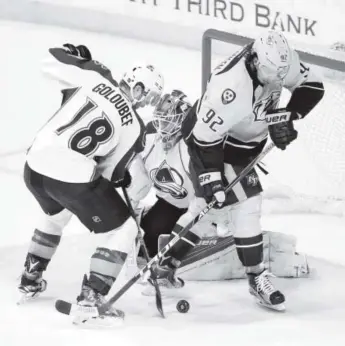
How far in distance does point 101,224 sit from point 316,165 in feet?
6.18

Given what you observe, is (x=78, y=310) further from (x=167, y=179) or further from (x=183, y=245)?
(x=167, y=179)

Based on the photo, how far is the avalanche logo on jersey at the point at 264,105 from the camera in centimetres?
230

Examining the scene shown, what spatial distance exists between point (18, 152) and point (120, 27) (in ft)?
3.23

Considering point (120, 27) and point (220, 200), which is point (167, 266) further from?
point (120, 27)

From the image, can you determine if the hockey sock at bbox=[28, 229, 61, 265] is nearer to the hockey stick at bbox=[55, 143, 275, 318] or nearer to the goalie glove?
the hockey stick at bbox=[55, 143, 275, 318]

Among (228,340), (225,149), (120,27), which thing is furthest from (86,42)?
(228,340)

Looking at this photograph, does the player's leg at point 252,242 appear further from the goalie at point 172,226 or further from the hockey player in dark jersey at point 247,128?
the goalie at point 172,226

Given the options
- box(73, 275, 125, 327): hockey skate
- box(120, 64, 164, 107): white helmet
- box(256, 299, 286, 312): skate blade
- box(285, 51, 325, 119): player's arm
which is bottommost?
box(256, 299, 286, 312): skate blade

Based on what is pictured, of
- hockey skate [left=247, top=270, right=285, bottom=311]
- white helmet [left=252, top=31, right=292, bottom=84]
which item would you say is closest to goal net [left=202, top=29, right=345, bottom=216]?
hockey skate [left=247, top=270, right=285, bottom=311]

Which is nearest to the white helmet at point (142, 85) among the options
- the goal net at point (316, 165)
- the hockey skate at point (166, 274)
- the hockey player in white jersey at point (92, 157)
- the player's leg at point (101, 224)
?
the hockey player in white jersey at point (92, 157)

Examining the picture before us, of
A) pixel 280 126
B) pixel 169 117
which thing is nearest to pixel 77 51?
pixel 169 117

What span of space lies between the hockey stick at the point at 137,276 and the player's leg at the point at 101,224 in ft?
0.10

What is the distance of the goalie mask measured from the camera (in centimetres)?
265

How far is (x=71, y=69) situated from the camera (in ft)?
7.18
